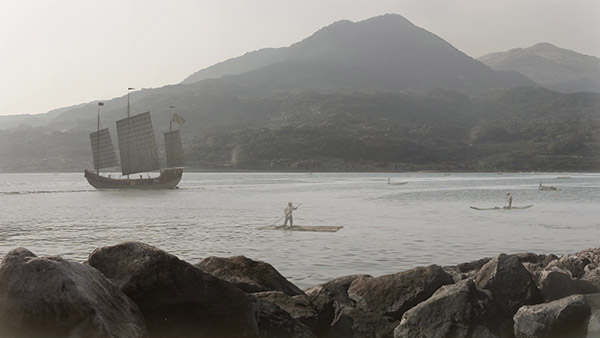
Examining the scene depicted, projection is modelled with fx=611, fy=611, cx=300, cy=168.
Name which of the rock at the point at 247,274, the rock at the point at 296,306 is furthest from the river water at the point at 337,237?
the rock at the point at 296,306

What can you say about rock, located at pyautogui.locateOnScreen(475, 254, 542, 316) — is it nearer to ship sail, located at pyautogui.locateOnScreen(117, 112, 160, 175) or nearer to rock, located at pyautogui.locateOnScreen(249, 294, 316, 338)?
rock, located at pyautogui.locateOnScreen(249, 294, 316, 338)

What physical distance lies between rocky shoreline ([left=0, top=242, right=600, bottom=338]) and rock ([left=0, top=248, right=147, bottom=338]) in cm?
1

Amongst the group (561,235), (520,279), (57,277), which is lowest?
Result: (561,235)

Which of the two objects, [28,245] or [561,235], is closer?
[28,245]

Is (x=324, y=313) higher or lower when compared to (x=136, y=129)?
lower

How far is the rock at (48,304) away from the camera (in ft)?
26.0

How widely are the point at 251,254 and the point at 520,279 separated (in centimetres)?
1469

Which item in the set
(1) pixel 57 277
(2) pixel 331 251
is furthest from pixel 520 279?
(2) pixel 331 251

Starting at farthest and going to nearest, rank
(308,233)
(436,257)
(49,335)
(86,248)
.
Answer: (308,233) → (86,248) → (436,257) → (49,335)

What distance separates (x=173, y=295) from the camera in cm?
972

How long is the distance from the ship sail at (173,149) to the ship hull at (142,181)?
8556 millimetres

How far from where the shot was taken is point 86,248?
2841cm

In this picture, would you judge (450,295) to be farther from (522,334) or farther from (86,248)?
(86,248)

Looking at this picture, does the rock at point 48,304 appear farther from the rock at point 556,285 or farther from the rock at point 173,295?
the rock at point 556,285
